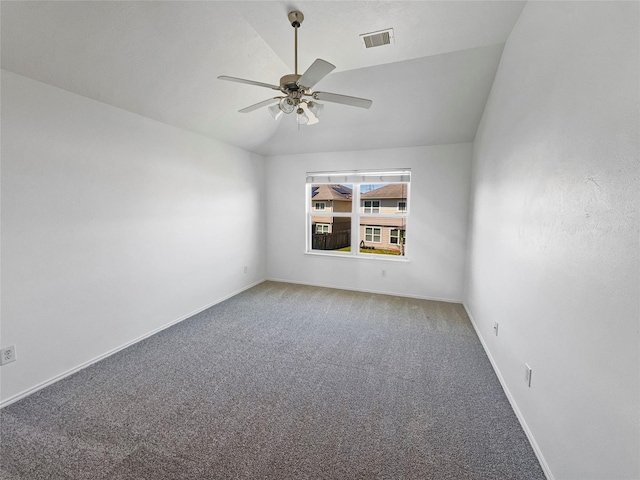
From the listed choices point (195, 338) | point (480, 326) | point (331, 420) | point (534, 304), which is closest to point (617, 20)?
point (534, 304)

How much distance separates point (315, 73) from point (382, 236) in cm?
341

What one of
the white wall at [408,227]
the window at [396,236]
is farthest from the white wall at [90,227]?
the window at [396,236]

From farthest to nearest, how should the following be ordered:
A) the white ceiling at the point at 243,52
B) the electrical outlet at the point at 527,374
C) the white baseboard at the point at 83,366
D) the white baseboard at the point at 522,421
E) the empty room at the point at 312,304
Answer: the white baseboard at the point at 83,366 → the white ceiling at the point at 243,52 → the electrical outlet at the point at 527,374 → the white baseboard at the point at 522,421 → the empty room at the point at 312,304

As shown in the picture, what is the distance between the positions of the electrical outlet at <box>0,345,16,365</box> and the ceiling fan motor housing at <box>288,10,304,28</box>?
10.6ft

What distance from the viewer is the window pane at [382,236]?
462 cm

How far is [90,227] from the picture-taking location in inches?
96.0

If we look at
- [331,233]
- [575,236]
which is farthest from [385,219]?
[575,236]

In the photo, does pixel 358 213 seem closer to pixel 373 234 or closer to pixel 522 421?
pixel 373 234

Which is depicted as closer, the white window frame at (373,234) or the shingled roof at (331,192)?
the white window frame at (373,234)

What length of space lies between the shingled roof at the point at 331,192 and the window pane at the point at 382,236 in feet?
1.75

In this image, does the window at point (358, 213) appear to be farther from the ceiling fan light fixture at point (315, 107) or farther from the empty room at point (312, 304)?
the ceiling fan light fixture at point (315, 107)

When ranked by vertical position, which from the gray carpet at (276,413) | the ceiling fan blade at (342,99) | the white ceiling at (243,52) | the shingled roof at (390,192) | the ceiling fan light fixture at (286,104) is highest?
the white ceiling at (243,52)

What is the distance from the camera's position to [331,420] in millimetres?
1855

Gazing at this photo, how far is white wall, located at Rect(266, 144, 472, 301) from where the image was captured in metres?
4.06
